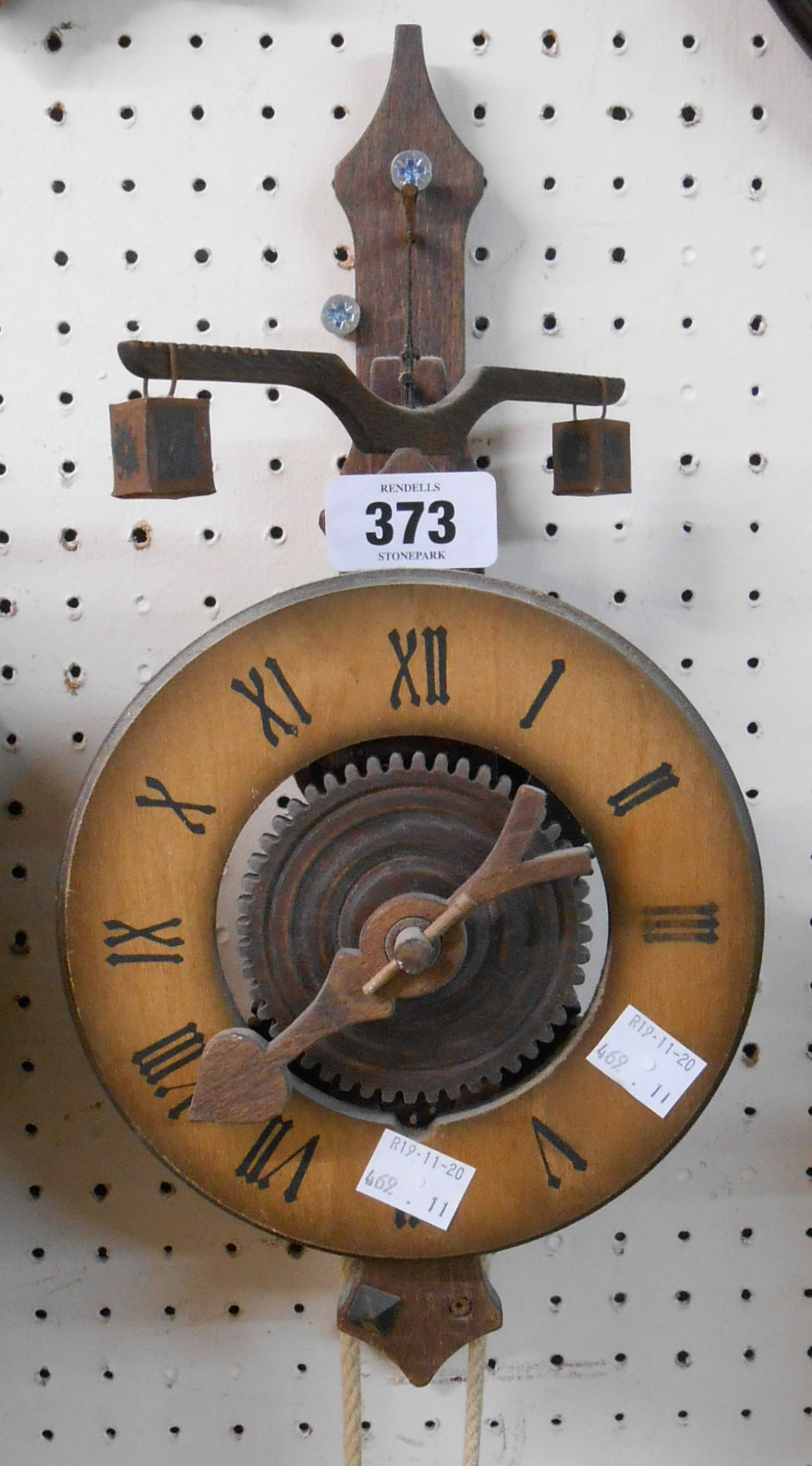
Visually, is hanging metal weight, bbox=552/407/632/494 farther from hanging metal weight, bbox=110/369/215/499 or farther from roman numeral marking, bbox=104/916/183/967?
roman numeral marking, bbox=104/916/183/967

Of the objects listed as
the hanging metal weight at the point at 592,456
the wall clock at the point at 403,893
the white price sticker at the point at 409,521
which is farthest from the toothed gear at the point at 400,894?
the hanging metal weight at the point at 592,456

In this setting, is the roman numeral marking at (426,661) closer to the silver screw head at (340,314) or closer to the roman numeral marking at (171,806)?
the roman numeral marking at (171,806)

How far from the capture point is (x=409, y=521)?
78cm

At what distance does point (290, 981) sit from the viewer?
76 cm

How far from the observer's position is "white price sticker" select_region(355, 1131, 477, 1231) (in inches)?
30.2

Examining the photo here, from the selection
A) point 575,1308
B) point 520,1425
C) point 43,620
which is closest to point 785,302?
point 43,620

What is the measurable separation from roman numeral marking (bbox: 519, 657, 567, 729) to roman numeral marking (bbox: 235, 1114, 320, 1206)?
0.99 ft

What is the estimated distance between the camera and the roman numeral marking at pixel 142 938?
74cm

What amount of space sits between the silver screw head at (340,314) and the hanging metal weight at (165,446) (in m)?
0.22

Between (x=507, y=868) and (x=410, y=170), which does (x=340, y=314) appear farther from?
(x=507, y=868)

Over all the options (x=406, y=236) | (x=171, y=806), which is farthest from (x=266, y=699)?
(x=406, y=236)

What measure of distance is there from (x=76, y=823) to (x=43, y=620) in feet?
1.07

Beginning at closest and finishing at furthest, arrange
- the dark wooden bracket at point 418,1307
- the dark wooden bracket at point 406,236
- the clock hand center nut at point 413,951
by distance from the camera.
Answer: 1. the clock hand center nut at point 413,951
2. the dark wooden bracket at point 418,1307
3. the dark wooden bracket at point 406,236

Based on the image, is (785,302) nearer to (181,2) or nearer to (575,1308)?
(181,2)
